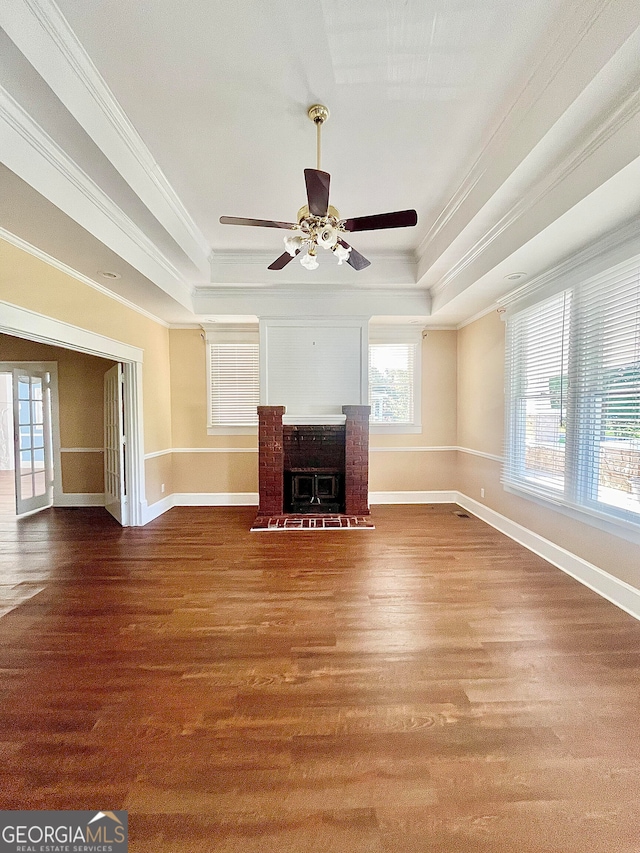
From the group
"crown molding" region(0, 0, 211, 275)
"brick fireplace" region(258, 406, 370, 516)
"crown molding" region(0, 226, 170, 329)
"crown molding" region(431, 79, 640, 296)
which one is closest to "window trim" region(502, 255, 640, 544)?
"crown molding" region(431, 79, 640, 296)

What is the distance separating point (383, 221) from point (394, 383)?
10.5 ft

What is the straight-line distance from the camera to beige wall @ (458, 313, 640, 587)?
2734mm

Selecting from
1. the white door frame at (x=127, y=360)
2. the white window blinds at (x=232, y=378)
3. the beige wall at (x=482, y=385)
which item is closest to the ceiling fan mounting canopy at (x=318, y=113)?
the white door frame at (x=127, y=360)

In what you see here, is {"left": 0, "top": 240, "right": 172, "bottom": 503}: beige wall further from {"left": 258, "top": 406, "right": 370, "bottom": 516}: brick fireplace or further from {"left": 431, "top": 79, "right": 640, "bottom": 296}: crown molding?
{"left": 431, "top": 79, "right": 640, "bottom": 296}: crown molding

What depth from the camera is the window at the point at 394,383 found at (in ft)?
17.5

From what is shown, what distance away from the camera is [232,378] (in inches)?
210

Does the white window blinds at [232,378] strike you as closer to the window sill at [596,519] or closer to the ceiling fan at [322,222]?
the ceiling fan at [322,222]

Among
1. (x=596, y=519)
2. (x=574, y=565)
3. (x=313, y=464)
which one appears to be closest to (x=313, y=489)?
(x=313, y=464)

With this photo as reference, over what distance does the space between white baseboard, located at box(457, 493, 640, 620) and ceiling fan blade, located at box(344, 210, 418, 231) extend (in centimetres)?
297

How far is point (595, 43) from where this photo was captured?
5.03 ft

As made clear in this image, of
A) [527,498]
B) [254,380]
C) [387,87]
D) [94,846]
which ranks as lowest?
[94,846]

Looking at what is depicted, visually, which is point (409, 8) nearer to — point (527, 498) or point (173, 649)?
point (173, 649)

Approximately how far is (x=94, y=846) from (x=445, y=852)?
3.83 ft

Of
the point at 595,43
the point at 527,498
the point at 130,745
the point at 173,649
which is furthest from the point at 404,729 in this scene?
the point at 595,43
